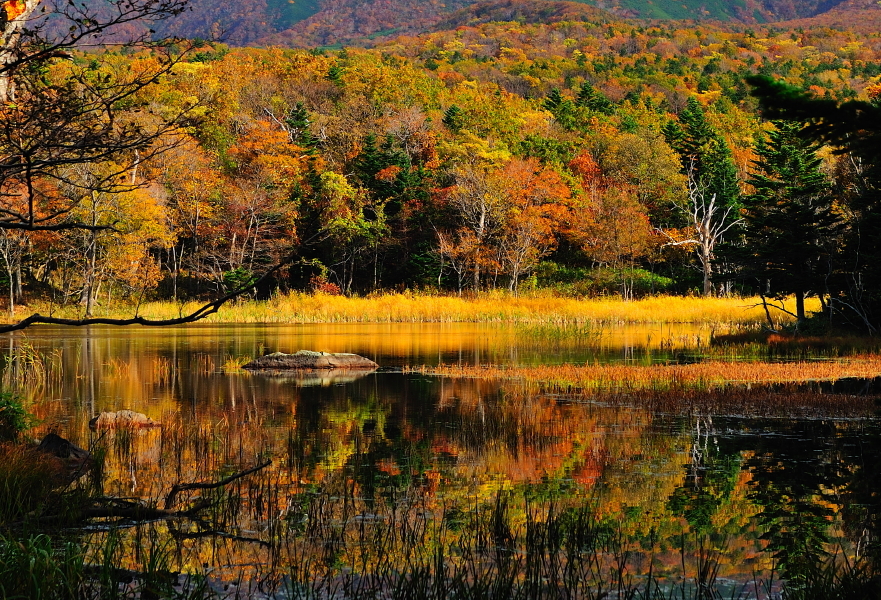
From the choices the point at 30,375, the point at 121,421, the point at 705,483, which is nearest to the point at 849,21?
the point at 30,375

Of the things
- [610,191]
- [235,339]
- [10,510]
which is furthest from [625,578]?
[610,191]

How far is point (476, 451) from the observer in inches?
499

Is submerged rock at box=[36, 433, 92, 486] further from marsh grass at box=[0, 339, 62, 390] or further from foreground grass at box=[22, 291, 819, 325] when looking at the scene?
foreground grass at box=[22, 291, 819, 325]

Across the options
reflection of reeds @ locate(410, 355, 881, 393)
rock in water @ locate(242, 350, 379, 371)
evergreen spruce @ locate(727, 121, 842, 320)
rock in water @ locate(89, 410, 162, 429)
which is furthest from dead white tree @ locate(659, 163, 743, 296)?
rock in water @ locate(89, 410, 162, 429)

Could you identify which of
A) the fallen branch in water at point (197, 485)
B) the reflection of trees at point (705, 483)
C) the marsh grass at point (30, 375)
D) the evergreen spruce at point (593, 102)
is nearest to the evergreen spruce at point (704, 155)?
the evergreen spruce at point (593, 102)

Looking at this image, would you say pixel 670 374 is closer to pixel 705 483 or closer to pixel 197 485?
pixel 705 483

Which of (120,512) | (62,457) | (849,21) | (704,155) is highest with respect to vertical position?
(849,21)

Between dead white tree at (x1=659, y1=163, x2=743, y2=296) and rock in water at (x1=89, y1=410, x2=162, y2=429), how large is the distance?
48862 mm

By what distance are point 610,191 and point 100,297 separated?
34288mm

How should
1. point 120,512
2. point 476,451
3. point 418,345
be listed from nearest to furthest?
point 120,512, point 476,451, point 418,345

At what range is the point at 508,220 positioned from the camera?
203 ft

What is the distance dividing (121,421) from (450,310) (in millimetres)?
36075

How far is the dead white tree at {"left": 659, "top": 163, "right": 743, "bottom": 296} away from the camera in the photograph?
6197 centimetres

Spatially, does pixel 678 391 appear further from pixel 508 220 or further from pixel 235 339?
pixel 508 220
